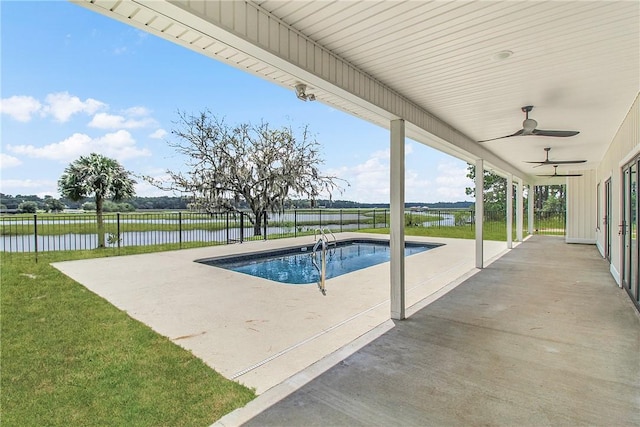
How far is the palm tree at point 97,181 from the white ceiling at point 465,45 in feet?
27.3

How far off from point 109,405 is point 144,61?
1146 cm

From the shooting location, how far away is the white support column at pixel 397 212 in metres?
3.96

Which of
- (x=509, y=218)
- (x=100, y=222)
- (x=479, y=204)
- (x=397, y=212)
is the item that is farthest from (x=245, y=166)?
(x=397, y=212)

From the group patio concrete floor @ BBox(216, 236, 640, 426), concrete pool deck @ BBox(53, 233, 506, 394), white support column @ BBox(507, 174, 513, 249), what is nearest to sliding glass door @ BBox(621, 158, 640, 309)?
patio concrete floor @ BBox(216, 236, 640, 426)

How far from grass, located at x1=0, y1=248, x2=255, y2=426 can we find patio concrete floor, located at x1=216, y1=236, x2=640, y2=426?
1.38ft

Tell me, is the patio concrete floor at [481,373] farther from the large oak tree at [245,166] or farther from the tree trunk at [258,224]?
the large oak tree at [245,166]

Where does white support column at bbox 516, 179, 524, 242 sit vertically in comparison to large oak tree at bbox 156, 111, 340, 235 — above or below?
below

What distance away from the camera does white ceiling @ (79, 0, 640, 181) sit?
205 centimetres

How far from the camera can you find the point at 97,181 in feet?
30.1

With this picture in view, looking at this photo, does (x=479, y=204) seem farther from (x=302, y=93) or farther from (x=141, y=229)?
(x=141, y=229)

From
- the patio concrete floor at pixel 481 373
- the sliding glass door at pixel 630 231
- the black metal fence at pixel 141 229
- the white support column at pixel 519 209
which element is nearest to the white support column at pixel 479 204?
the sliding glass door at pixel 630 231

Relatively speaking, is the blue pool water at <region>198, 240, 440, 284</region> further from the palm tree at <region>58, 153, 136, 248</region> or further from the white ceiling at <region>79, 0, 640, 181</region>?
the white ceiling at <region>79, 0, 640, 181</region>

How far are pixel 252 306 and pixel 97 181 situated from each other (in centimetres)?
745

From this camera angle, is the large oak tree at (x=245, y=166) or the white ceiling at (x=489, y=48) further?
the large oak tree at (x=245, y=166)
